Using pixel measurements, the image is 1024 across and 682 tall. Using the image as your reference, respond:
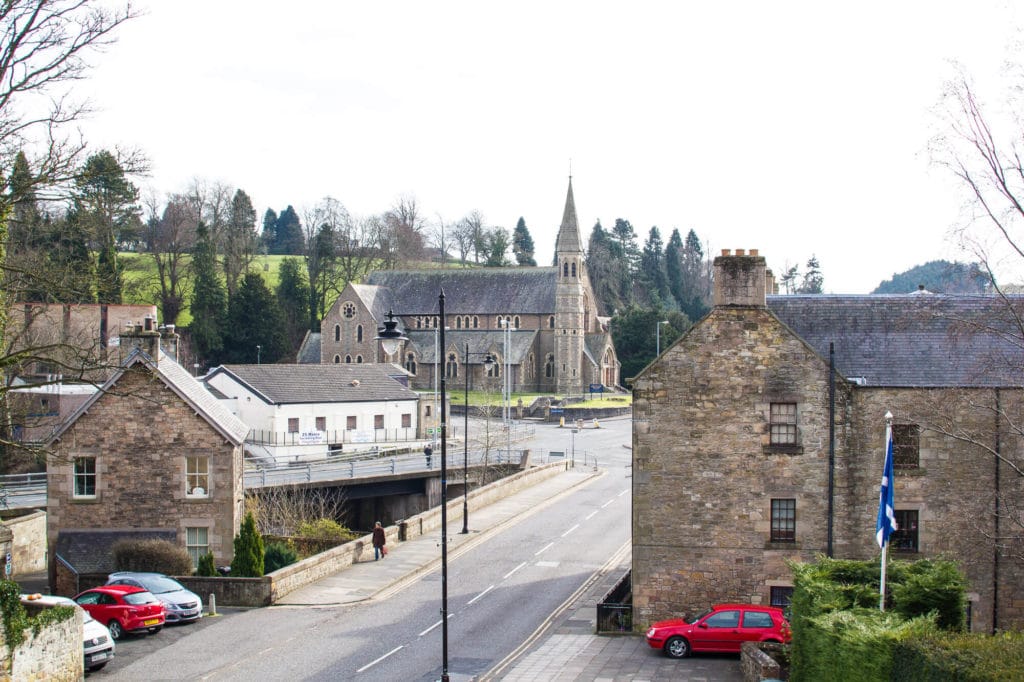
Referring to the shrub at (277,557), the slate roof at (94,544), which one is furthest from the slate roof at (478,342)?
the slate roof at (94,544)

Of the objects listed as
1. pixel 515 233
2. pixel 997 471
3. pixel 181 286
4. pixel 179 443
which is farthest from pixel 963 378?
pixel 515 233

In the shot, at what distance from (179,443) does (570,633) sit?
13865 mm

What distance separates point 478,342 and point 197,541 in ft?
219

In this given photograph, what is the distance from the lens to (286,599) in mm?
29375

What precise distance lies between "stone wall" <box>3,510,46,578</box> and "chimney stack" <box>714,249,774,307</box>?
23.6m

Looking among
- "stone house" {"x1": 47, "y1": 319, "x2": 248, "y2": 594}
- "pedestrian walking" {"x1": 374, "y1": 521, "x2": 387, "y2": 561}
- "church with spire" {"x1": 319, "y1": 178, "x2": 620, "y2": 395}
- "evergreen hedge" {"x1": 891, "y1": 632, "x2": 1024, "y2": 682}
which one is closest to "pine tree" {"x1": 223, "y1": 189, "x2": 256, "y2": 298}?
"church with spire" {"x1": 319, "y1": 178, "x2": 620, "y2": 395}

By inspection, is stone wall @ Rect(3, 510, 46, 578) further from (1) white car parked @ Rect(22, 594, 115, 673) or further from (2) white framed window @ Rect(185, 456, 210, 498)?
(1) white car parked @ Rect(22, 594, 115, 673)

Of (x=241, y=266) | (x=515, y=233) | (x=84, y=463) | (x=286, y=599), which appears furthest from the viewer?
(x=515, y=233)

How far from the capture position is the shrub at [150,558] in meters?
29.5

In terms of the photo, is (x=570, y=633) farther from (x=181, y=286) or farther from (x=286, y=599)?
(x=181, y=286)

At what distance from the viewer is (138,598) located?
25203 mm

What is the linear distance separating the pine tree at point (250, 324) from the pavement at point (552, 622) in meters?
57.5

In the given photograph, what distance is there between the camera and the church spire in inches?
3602

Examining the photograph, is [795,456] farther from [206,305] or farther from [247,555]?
[206,305]
